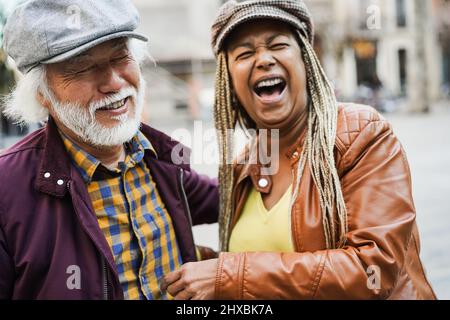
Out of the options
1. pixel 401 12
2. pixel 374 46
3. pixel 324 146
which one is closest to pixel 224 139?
pixel 324 146

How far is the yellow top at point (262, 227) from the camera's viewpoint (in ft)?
5.82

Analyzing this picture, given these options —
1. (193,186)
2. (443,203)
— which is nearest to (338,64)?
(443,203)

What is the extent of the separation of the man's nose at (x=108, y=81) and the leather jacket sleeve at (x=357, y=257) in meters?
0.72

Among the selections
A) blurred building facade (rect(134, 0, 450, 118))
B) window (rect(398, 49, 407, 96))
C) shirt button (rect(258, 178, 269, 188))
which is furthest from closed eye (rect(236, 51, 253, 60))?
window (rect(398, 49, 407, 96))

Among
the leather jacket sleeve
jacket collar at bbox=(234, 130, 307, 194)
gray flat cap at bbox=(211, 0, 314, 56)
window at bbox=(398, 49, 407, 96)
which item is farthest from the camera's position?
window at bbox=(398, 49, 407, 96)

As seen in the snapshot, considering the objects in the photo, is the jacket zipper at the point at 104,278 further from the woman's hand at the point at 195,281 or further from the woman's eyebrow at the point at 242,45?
the woman's eyebrow at the point at 242,45

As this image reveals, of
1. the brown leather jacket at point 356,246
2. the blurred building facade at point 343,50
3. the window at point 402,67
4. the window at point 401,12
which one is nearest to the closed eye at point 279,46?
the brown leather jacket at point 356,246

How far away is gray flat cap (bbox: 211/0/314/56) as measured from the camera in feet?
5.78

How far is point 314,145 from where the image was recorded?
1795 mm

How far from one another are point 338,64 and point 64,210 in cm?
2246

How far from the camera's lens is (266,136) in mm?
2016

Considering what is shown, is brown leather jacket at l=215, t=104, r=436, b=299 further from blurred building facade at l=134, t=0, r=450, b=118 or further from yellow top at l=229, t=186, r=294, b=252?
blurred building facade at l=134, t=0, r=450, b=118

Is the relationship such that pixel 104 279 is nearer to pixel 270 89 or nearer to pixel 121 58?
pixel 121 58

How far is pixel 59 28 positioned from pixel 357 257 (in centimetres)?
121
